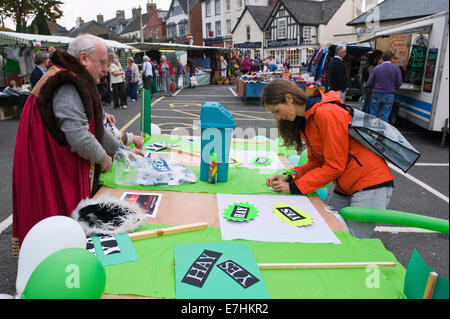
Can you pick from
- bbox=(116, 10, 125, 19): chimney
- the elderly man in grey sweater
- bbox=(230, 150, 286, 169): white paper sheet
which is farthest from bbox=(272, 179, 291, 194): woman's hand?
bbox=(116, 10, 125, 19): chimney

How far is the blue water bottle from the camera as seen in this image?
2621 millimetres

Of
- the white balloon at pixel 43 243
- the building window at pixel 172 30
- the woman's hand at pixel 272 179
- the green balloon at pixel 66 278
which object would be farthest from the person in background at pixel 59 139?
the building window at pixel 172 30

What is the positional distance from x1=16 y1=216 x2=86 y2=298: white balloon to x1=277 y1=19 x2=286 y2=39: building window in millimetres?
36210

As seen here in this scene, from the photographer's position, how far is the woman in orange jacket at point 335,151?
6.53 feet

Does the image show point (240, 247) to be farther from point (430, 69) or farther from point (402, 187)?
point (430, 69)

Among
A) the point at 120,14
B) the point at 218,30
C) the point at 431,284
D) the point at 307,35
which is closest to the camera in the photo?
the point at 431,284

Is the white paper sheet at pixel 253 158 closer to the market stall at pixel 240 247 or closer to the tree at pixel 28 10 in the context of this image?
the market stall at pixel 240 247

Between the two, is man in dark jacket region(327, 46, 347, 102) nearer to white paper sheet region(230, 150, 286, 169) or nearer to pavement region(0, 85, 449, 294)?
pavement region(0, 85, 449, 294)

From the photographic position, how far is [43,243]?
4.30 ft

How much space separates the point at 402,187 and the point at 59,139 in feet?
14.8

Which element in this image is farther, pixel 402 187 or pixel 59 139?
pixel 402 187

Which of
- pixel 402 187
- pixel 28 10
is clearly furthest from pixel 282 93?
pixel 28 10

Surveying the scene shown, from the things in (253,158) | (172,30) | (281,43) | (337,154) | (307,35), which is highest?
(172,30)

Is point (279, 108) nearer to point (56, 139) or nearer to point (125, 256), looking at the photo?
point (125, 256)
